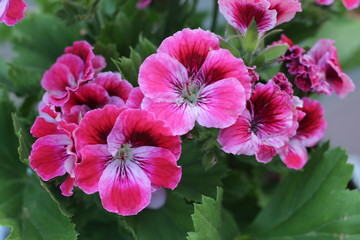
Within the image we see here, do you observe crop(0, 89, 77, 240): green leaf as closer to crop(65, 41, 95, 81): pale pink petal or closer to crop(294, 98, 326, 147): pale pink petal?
crop(65, 41, 95, 81): pale pink petal

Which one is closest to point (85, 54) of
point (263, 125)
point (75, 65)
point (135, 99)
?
point (75, 65)

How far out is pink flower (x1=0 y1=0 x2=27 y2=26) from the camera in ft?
1.89

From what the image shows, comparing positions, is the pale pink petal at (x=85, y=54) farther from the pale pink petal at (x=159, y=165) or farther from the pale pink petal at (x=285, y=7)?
the pale pink petal at (x=285, y=7)

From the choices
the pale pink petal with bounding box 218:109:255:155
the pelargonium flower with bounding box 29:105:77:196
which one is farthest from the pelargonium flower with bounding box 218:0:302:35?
the pelargonium flower with bounding box 29:105:77:196

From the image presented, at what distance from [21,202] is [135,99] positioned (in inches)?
10.5

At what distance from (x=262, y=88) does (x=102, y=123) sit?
0.17m

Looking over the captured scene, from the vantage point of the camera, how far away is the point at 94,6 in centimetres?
71

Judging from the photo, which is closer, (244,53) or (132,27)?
(244,53)

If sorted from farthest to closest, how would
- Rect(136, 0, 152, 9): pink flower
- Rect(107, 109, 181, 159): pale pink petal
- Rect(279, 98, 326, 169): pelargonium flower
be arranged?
1. Rect(136, 0, 152, 9): pink flower
2. Rect(279, 98, 326, 169): pelargonium flower
3. Rect(107, 109, 181, 159): pale pink petal

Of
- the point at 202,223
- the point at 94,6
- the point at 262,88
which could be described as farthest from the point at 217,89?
the point at 94,6

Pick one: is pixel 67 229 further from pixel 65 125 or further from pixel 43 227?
pixel 65 125

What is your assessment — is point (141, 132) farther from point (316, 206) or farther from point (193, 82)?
point (316, 206)

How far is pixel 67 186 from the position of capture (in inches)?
21.8

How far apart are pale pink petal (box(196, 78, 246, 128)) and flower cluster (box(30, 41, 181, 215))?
0.13 ft
